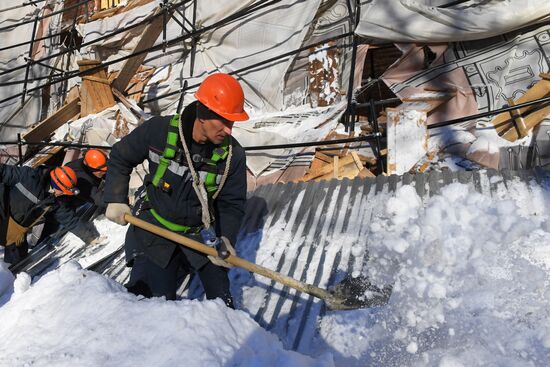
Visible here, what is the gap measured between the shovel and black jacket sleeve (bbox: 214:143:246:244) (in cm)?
25

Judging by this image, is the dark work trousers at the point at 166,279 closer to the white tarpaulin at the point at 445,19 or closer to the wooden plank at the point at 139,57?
the white tarpaulin at the point at 445,19

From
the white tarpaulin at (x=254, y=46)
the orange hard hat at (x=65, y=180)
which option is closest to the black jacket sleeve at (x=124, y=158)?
the orange hard hat at (x=65, y=180)

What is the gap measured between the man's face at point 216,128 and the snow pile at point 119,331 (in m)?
1.11

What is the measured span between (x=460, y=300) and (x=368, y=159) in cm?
292

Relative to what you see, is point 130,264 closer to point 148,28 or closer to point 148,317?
point 148,317

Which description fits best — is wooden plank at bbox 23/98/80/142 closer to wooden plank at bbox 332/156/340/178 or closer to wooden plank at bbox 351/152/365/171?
wooden plank at bbox 332/156/340/178

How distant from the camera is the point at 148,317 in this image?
2086mm

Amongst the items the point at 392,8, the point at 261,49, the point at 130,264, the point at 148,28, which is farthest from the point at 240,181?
the point at 148,28

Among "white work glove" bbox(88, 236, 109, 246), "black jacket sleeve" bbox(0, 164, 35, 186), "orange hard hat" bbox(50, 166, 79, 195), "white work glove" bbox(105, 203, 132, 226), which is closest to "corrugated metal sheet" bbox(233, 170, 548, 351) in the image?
"white work glove" bbox(105, 203, 132, 226)

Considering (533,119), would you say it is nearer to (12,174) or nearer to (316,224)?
(316,224)

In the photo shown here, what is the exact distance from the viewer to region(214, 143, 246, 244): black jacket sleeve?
3.19 metres

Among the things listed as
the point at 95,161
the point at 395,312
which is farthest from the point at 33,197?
the point at 395,312

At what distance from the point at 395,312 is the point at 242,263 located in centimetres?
108

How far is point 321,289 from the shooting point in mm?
3006
